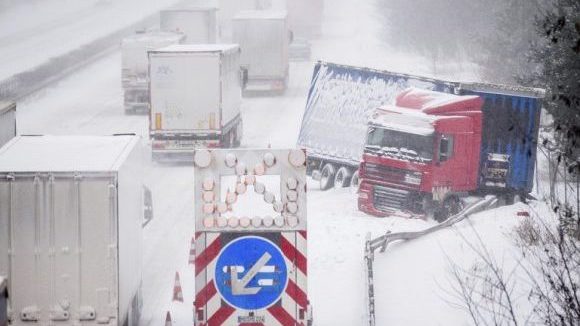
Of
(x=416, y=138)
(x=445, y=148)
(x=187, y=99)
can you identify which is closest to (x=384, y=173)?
(x=416, y=138)

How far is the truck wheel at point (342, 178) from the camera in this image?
→ 88.6 ft

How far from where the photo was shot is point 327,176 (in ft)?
90.4

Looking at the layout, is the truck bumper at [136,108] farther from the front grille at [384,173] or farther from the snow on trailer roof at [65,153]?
the snow on trailer roof at [65,153]

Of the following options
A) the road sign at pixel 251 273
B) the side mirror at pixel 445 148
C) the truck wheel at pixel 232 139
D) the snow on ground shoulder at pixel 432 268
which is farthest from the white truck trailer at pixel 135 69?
the road sign at pixel 251 273

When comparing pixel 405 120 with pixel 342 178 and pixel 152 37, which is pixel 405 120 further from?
pixel 152 37

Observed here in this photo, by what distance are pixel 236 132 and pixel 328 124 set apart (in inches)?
224

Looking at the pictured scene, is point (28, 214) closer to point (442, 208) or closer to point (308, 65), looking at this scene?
point (442, 208)

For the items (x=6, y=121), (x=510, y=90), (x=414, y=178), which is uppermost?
(x=6, y=121)

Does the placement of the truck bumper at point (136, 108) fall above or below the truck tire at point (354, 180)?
below

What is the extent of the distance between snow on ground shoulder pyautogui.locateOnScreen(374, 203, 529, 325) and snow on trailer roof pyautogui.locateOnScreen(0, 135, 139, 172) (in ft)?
15.1

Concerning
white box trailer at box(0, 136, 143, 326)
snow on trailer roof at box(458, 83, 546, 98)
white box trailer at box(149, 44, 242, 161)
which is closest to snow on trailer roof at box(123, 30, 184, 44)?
white box trailer at box(149, 44, 242, 161)

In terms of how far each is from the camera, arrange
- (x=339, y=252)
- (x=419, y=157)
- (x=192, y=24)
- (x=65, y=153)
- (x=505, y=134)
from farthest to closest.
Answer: (x=192, y=24), (x=505, y=134), (x=419, y=157), (x=339, y=252), (x=65, y=153)

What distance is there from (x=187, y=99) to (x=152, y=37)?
13.1 meters

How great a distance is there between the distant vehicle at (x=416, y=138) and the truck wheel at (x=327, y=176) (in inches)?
1.1
